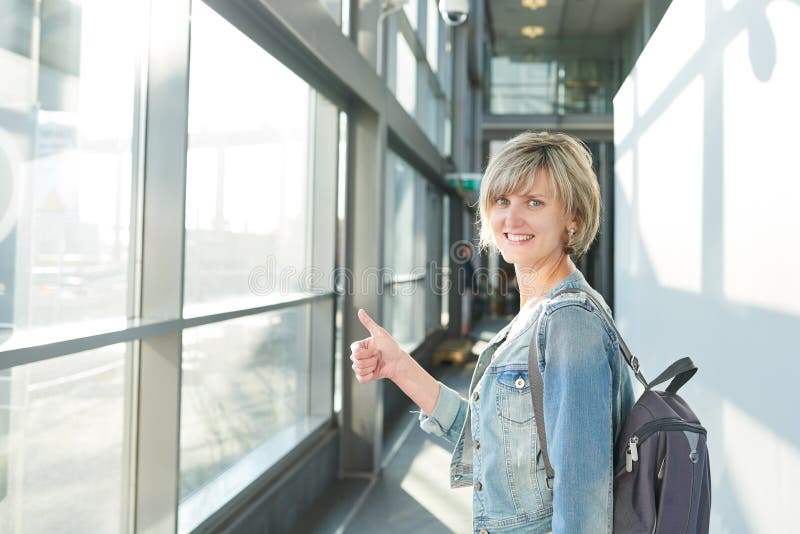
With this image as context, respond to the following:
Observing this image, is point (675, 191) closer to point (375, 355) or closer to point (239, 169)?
point (239, 169)

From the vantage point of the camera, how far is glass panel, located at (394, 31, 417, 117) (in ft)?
22.3

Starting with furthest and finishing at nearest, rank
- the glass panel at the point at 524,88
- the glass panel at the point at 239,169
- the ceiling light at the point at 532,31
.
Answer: the ceiling light at the point at 532,31 < the glass panel at the point at 524,88 < the glass panel at the point at 239,169

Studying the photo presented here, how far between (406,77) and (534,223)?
630 centimetres

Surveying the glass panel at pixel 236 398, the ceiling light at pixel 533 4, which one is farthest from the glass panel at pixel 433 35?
the ceiling light at pixel 533 4

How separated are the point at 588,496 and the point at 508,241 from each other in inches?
18.5

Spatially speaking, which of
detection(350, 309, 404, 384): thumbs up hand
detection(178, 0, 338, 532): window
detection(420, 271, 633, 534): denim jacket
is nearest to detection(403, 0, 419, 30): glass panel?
detection(178, 0, 338, 532): window

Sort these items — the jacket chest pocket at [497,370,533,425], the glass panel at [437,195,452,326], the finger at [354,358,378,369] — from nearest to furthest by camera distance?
the jacket chest pocket at [497,370,533,425] < the finger at [354,358,378,369] < the glass panel at [437,195,452,326]

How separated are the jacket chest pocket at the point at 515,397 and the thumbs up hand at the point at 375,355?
288 mm

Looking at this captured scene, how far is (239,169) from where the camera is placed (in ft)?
9.62

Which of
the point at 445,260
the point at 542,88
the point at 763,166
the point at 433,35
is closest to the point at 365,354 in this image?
the point at 763,166

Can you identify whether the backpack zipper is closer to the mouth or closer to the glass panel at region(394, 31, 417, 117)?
the mouth

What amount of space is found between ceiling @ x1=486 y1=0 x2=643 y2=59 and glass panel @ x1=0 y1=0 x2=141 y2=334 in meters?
12.4

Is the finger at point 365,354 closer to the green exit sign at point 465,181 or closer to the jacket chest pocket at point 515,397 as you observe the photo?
the jacket chest pocket at point 515,397

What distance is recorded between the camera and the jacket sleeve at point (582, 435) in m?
1.03
